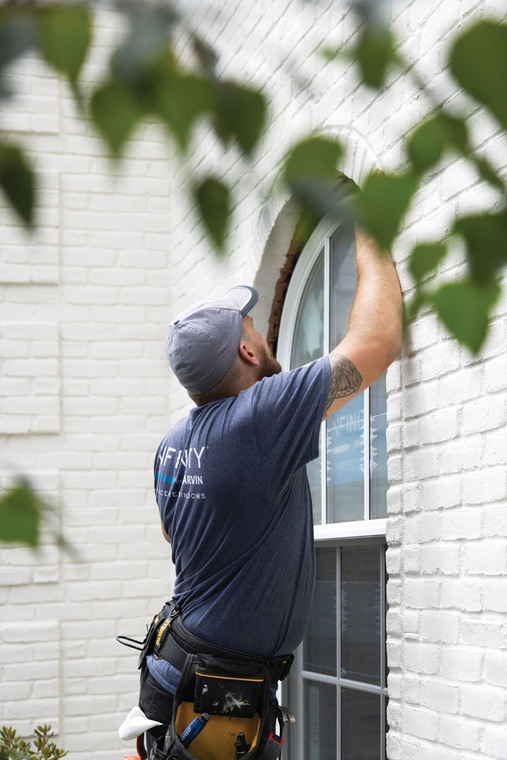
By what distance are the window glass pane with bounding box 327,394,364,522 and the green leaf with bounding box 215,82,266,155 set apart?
8.35 feet

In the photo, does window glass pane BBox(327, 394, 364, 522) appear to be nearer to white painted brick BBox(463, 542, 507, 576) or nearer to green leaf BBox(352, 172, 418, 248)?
white painted brick BBox(463, 542, 507, 576)

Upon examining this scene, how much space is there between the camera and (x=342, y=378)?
7.28 feet

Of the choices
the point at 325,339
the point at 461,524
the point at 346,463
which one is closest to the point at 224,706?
the point at 461,524

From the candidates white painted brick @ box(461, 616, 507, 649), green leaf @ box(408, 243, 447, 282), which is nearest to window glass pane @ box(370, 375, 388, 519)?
white painted brick @ box(461, 616, 507, 649)

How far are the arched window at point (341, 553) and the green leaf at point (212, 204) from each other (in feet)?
7.82

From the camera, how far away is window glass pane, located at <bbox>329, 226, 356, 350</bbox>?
3.16 meters

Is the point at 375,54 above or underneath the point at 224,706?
above

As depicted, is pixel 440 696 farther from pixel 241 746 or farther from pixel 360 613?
pixel 360 613

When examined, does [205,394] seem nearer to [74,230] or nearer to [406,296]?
[406,296]

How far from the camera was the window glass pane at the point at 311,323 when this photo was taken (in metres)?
3.41

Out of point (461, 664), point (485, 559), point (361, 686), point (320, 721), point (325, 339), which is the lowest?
point (320, 721)

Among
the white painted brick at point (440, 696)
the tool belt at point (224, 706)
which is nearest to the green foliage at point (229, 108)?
the white painted brick at point (440, 696)

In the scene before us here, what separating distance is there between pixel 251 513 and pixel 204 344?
42cm

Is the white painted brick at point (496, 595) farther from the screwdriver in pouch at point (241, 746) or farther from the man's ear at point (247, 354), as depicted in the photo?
the man's ear at point (247, 354)
